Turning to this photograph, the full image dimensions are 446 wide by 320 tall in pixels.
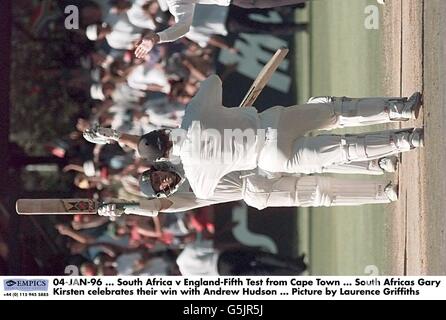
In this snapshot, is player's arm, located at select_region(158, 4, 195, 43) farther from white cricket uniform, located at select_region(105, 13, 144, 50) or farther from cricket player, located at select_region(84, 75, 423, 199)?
cricket player, located at select_region(84, 75, 423, 199)

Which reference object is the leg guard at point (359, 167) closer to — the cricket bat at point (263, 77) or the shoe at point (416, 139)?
the shoe at point (416, 139)

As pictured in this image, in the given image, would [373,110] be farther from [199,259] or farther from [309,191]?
[199,259]

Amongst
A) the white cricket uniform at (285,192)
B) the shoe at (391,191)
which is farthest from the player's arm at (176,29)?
the shoe at (391,191)

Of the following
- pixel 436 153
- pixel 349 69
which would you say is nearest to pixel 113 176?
pixel 349 69

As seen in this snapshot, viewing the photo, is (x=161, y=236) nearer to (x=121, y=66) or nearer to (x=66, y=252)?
(x=66, y=252)

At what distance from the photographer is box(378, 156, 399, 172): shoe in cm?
338

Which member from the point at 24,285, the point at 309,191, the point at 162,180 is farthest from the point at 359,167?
the point at 24,285

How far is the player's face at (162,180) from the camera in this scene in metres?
3.06

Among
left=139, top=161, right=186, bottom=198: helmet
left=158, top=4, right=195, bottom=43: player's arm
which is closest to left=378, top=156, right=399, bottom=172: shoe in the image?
left=139, top=161, right=186, bottom=198: helmet

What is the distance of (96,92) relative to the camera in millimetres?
3961

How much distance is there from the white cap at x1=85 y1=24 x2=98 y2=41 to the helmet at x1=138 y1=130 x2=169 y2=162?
46.7 inches

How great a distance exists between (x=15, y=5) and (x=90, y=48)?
1.59 ft

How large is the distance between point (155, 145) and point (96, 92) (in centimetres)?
114

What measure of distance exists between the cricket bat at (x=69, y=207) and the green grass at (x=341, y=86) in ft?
3.17
